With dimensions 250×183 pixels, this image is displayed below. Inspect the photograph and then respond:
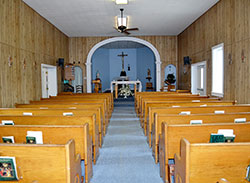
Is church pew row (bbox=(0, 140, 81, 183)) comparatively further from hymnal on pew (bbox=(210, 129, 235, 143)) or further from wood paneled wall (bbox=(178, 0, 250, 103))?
wood paneled wall (bbox=(178, 0, 250, 103))

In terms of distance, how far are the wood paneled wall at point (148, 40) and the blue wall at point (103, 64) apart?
12.7ft

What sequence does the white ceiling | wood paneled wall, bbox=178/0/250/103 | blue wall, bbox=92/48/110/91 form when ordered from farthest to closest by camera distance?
blue wall, bbox=92/48/110/91 < the white ceiling < wood paneled wall, bbox=178/0/250/103

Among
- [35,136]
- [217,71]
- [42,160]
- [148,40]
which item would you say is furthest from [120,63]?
[42,160]

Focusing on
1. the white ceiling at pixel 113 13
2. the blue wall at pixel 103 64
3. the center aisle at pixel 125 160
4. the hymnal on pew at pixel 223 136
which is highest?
the white ceiling at pixel 113 13

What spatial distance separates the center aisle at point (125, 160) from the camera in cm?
257

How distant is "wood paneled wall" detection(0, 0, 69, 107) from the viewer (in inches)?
198

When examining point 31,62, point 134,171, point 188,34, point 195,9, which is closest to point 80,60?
point 31,62

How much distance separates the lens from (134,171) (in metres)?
2.74

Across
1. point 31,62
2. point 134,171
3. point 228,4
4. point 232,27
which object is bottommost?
point 134,171

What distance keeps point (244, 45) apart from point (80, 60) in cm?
792

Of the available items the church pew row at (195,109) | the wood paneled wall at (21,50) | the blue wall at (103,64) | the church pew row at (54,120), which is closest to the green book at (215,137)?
the church pew row at (195,109)

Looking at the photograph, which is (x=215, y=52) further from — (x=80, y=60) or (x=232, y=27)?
(x=80, y=60)

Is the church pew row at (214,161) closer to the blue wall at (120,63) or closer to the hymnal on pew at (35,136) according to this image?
the hymnal on pew at (35,136)

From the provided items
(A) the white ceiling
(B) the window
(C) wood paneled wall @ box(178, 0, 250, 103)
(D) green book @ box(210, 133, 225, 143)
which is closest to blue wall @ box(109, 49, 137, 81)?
Answer: (A) the white ceiling
